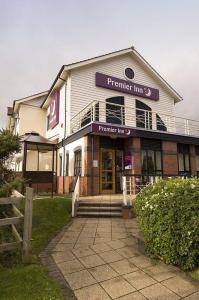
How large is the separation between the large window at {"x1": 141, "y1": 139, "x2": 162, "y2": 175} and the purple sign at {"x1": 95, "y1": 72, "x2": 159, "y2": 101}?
5086 mm

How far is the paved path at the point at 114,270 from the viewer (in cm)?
362

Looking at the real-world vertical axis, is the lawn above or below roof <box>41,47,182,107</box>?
below

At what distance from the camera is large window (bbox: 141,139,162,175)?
45.1ft

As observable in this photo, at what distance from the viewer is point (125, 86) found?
56.1 feet

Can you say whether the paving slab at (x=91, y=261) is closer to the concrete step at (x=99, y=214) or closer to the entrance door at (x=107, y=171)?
the concrete step at (x=99, y=214)

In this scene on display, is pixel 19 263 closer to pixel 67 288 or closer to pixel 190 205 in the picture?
pixel 67 288

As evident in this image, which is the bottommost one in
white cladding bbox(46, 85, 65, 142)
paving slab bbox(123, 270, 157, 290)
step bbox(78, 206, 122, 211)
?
paving slab bbox(123, 270, 157, 290)

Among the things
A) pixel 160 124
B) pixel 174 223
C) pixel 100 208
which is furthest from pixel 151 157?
pixel 174 223

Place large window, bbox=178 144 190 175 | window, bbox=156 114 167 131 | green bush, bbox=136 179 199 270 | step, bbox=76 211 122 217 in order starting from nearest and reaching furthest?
green bush, bbox=136 179 199 270 < step, bbox=76 211 122 217 < large window, bbox=178 144 190 175 < window, bbox=156 114 167 131

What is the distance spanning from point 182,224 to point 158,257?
1.05 metres

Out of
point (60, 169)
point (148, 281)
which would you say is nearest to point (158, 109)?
point (60, 169)

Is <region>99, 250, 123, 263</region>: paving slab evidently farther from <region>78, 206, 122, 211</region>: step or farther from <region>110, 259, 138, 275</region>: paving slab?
<region>78, 206, 122, 211</region>: step

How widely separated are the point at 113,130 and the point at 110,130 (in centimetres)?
21

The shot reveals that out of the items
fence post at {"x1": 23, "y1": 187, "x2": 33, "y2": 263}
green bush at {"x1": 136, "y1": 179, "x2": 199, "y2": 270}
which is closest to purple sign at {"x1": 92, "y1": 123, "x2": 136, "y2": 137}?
green bush at {"x1": 136, "y1": 179, "x2": 199, "y2": 270}
